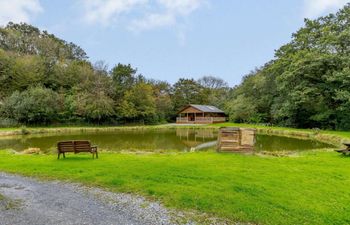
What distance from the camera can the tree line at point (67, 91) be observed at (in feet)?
121

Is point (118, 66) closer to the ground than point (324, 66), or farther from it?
farther from it

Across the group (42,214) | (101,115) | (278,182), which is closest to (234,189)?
(278,182)

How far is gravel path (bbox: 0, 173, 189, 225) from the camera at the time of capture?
483 centimetres

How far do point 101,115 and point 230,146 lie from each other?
30824mm

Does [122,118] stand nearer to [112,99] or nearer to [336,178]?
[112,99]

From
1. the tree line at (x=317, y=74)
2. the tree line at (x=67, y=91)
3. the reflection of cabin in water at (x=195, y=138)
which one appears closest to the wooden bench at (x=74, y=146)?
the reflection of cabin in water at (x=195, y=138)

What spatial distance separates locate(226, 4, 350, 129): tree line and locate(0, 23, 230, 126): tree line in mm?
21177

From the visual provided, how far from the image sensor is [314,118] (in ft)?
101

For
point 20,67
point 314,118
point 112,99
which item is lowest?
point 314,118

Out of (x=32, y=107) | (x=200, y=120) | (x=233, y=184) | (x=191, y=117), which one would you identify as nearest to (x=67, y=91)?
(x=32, y=107)

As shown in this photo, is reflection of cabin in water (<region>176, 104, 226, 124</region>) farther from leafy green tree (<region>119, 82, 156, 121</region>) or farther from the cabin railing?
leafy green tree (<region>119, 82, 156, 121</region>)

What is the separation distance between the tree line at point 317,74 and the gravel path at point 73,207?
26014 millimetres

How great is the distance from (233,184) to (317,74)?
28.1 metres

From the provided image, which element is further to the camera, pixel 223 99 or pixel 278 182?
pixel 223 99
